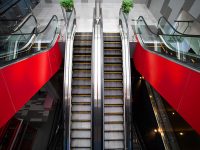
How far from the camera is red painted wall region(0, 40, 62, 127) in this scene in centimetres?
416

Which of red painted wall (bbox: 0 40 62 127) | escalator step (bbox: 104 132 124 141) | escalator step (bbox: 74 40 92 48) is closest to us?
red painted wall (bbox: 0 40 62 127)

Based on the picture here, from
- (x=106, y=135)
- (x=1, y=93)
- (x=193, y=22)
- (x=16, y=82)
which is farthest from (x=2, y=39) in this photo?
(x=193, y=22)

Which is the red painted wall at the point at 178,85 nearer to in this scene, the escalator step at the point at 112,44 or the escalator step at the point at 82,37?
the escalator step at the point at 112,44

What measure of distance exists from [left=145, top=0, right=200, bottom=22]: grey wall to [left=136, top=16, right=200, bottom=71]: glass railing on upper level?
2.04m

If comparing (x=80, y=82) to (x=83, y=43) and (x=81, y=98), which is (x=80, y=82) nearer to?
(x=81, y=98)

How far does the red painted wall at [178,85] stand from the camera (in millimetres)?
3891

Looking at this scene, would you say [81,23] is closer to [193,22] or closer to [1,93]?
[193,22]

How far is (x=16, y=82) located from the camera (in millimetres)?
4723

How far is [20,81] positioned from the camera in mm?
4930

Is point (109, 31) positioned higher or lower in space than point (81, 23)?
lower

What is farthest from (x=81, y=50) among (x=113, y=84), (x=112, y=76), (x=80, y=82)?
(x=113, y=84)

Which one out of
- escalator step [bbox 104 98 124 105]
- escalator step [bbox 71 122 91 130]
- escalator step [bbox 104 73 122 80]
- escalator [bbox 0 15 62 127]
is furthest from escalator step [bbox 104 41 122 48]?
escalator step [bbox 71 122 91 130]

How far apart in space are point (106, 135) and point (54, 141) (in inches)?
134

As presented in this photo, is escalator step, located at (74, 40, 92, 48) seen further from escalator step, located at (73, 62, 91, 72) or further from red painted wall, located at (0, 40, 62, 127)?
red painted wall, located at (0, 40, 62, 127)
